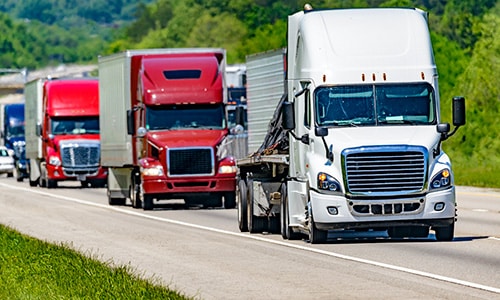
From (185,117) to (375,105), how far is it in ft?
43.2

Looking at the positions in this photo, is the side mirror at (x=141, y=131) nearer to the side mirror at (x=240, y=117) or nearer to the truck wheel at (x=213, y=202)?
the side mirror at (x=240, y=117)

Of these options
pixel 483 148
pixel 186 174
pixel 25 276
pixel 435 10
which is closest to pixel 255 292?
pixel 25 276

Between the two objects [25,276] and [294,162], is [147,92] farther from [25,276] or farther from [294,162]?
[25,276]

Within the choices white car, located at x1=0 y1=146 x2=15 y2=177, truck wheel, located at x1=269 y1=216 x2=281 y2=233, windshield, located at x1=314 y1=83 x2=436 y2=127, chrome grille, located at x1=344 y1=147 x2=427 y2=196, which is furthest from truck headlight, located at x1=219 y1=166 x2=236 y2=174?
white car, located at x1=0 y1=146 x2=15 y2=177

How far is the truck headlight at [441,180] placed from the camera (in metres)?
22.2

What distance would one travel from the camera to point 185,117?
35.6 metres

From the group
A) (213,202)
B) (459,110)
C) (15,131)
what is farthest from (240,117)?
(15,131)

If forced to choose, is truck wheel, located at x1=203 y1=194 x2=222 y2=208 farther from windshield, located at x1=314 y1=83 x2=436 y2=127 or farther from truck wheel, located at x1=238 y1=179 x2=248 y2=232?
windshield, located at x1=314 y1=83 x2=436 y2=127

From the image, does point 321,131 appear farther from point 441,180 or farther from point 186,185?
point 186,185

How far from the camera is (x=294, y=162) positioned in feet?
77.6

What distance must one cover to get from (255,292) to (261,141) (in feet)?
46.7

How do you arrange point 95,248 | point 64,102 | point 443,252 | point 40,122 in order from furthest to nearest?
point 40,122
point 64,102
point 95,248
point 443,252

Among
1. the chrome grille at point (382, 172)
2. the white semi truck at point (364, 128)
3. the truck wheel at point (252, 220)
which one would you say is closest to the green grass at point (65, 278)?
the white semi truck at point (364, 128)

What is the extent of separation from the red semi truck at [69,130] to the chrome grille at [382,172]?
97.8 ft
